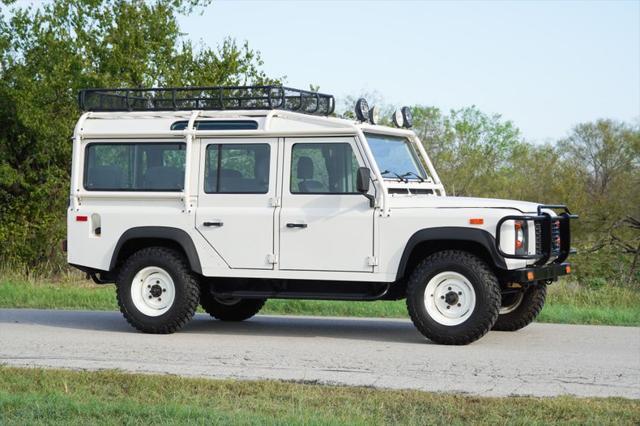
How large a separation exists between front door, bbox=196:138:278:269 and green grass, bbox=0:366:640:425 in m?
3.14

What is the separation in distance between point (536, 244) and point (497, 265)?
1.87 ft

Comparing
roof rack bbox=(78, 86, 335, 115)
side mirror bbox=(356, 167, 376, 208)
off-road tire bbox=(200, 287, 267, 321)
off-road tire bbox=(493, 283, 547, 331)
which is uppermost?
roof rack bbox=(78, 86, 335, 115)

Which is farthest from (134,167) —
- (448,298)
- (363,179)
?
(448,298)

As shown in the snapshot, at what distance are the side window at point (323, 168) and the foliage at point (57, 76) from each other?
12132 mm

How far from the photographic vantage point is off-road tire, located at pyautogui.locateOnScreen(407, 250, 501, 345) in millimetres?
10414

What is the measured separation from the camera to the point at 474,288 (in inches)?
412

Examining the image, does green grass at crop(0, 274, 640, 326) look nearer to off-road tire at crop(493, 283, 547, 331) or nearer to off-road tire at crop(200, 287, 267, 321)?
off-road tire at crop(200, 287, 267, 321)

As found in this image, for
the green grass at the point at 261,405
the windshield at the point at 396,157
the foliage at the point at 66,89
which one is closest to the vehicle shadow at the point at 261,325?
the windshield at the point at 396,157

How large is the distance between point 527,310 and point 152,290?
3.93 m

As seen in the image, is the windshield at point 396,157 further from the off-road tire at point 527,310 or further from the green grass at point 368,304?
the green grass at point 368,304

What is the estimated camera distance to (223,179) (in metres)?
11.6

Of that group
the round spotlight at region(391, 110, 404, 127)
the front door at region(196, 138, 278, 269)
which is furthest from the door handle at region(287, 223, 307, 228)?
the round spotlight at region(391, 110, 404, 127)

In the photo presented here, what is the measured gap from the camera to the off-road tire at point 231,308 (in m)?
12.9

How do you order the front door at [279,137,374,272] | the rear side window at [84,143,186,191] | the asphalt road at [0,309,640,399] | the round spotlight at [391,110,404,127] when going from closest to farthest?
the asphalt road at [0,309,640,399] < the front door at [279,137,374,272] < the rear side window at [84,143,186,191] < the round spotlight at [391,110,404,127]
